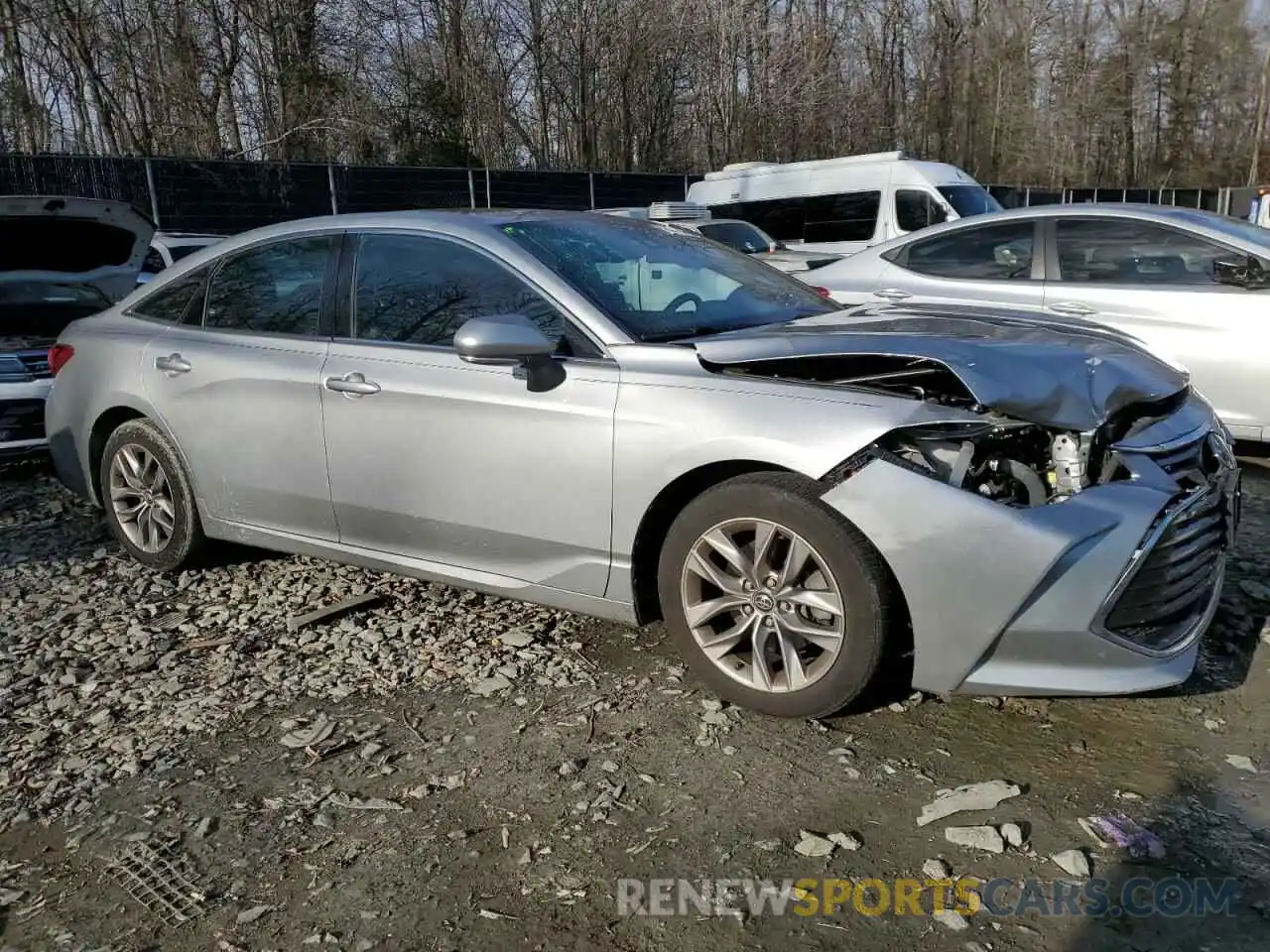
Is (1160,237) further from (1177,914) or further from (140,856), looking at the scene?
(140,856)

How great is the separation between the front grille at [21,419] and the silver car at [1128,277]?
4.92 metres

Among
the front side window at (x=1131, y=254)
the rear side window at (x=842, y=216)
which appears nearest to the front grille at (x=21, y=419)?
the front side window at (x=1131, y=254)

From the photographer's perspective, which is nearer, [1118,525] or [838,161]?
[1118,525]

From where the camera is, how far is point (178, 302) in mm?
4695

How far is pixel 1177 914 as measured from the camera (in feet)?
7.45

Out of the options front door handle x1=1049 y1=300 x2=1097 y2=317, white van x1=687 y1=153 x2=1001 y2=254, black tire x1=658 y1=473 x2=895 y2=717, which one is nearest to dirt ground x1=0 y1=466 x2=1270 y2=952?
black tire x1=658 y1=473 x2=895 y2=717

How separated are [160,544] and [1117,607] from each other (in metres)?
3.95

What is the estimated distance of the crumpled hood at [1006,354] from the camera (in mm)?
2934

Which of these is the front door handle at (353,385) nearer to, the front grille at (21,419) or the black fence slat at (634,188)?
the front grille at (21,419)

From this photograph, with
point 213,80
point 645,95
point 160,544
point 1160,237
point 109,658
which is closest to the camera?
point 109,658

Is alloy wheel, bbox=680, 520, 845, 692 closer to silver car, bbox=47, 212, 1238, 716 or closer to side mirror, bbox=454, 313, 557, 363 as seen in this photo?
silver car, bbox=47, 212, 1238, 716

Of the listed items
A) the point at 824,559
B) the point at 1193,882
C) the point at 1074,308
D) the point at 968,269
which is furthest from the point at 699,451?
the point at 968,269

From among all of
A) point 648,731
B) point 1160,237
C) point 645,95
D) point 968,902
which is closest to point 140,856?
point 648,731

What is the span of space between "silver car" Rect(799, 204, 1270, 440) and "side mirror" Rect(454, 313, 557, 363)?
2.56 metres
